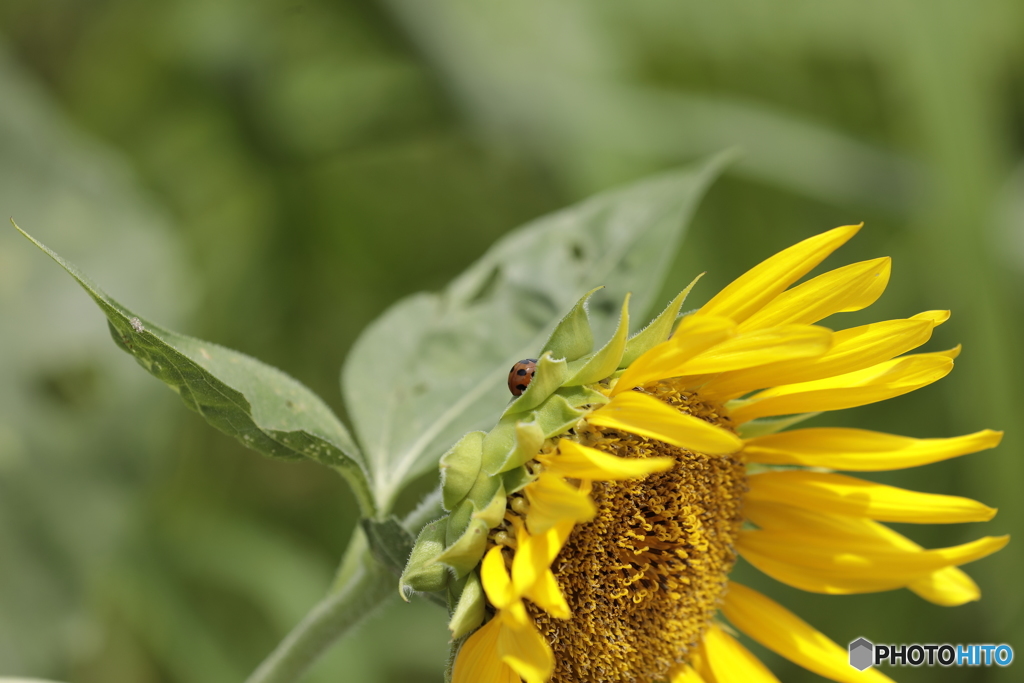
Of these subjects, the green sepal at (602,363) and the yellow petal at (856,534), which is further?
the yellow petal at (856,534)

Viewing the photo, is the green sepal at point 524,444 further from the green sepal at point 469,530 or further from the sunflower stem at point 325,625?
the sunflower stem at point 325,625

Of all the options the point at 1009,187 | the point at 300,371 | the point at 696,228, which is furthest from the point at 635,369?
the point at 1009,187

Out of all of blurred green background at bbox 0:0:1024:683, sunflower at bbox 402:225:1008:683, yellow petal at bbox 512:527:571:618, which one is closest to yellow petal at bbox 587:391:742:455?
sunflower at bbox 402:225:1008:683

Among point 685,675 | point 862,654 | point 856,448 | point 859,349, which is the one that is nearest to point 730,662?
point 685,675

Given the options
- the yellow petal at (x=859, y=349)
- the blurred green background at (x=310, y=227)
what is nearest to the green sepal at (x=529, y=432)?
the yellow petal at (x=859, y=349)

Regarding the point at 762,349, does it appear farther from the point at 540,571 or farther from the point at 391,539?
the point at 391,539

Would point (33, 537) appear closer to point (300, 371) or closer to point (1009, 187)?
point (300, 371)
